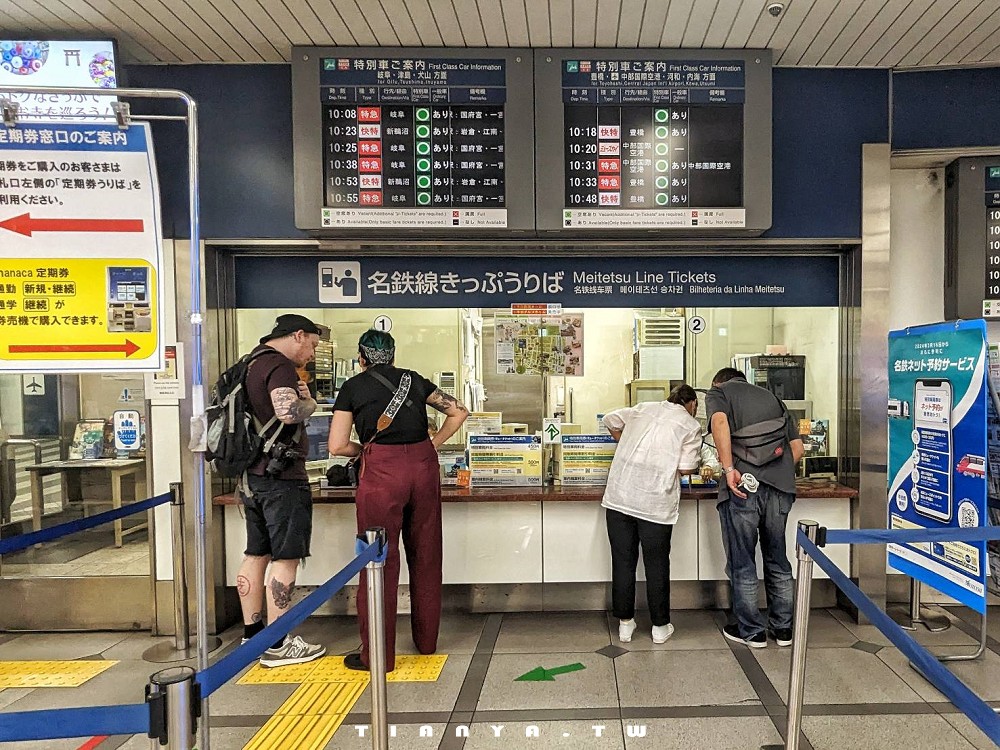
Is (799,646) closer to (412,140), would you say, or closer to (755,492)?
(755,492)

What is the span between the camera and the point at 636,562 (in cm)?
357

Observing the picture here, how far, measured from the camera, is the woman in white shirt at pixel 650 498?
135 inches

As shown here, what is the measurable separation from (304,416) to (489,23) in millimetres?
2156

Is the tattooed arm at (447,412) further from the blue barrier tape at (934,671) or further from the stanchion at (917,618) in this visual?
the stanchion at (917,618)

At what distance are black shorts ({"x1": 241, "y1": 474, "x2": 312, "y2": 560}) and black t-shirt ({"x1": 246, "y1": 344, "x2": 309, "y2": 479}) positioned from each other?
60mm

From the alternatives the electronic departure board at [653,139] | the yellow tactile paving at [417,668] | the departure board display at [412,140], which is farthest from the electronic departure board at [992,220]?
the yellow tactile paving at [417,668]

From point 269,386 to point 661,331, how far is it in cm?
258

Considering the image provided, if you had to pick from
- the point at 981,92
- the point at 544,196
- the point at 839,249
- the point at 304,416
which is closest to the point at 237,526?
the point at 304,416

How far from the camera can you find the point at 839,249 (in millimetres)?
3861

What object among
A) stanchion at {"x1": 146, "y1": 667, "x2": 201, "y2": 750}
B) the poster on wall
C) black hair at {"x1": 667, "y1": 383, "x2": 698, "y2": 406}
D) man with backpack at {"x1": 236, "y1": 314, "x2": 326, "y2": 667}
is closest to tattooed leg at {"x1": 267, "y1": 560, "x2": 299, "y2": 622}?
man with backpack at {"x1": 236, "y1": 314, "x2": 326, "y2": 667}

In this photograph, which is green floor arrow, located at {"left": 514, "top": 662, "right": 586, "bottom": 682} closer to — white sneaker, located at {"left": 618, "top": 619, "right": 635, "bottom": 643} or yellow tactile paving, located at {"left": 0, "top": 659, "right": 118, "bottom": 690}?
white sneaker, located at {"left": 618, "top": 619, "right": 635, "bottom": 643}

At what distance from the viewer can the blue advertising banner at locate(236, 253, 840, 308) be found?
395 centimetres

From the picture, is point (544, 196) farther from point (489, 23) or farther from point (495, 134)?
point (489, 23)

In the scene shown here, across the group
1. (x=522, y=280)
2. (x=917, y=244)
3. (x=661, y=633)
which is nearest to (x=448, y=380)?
(x=522, y=280)
